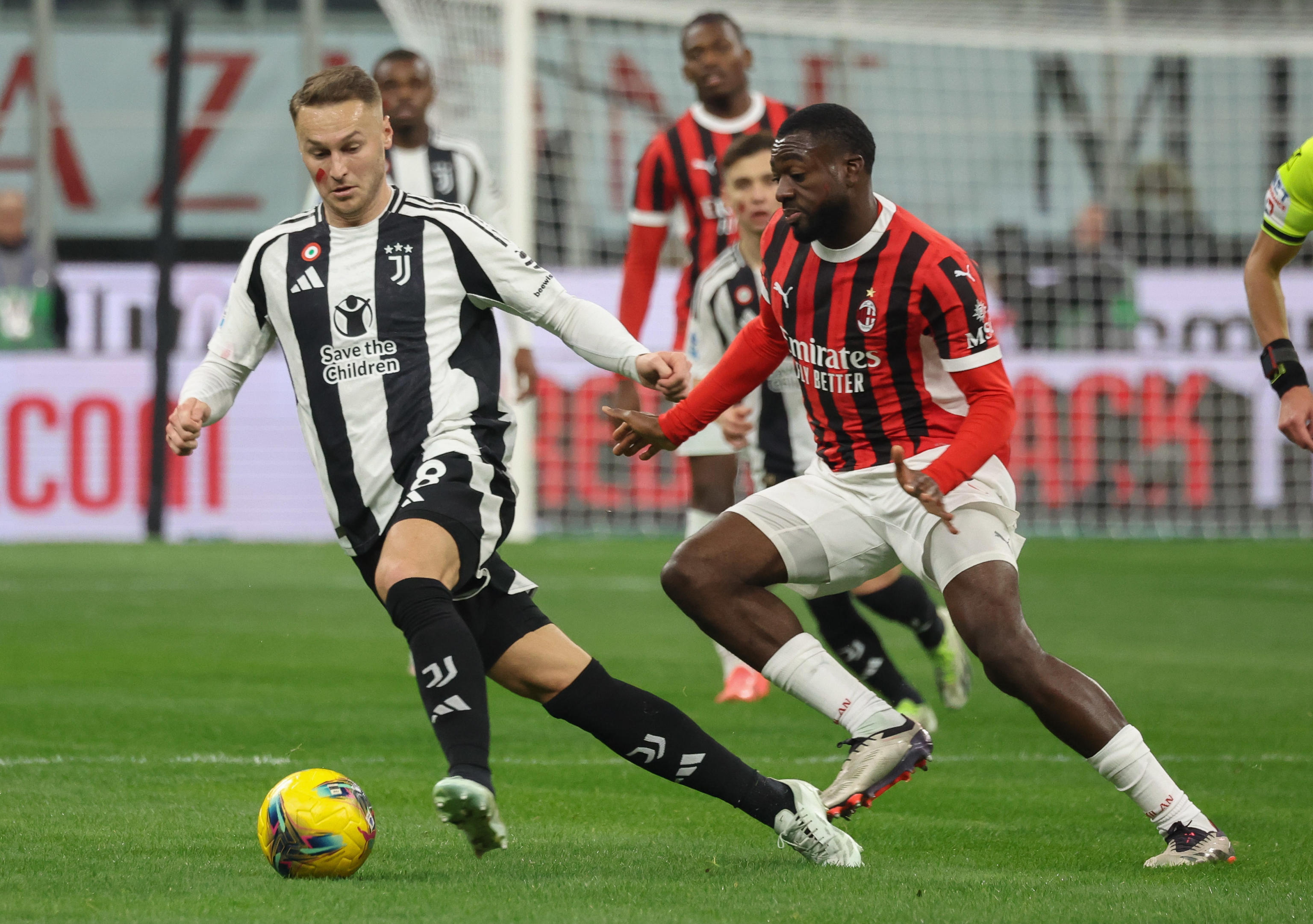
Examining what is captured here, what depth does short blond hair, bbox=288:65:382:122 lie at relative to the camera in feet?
14.0

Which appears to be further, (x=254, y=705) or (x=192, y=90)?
(x=192, y=90)

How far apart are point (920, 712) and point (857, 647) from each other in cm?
32

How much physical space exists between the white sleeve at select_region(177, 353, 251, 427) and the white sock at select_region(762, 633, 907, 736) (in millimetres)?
1465

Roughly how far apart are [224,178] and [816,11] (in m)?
8.98

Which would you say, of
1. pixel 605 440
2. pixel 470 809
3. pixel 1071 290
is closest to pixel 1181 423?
pixel 1071 290

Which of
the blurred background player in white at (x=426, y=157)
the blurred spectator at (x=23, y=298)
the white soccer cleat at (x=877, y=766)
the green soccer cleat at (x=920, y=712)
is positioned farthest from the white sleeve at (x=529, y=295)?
the blurred spectator at (x=23, y=298)

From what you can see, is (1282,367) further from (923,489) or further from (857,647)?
(857,647)

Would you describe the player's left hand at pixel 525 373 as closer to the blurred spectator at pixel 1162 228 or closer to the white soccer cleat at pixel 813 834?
the white soccer cleat at pixel 813 834

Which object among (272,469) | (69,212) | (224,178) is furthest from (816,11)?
(69,212)

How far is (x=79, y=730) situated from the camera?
20.1 feet

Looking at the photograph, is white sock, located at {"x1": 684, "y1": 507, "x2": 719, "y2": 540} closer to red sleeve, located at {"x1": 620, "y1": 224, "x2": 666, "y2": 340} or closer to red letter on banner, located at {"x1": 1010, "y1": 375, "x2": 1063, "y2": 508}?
red sleeve, located at {"x1": 620, "y1": 224, "x2": 666, "y2": 340}

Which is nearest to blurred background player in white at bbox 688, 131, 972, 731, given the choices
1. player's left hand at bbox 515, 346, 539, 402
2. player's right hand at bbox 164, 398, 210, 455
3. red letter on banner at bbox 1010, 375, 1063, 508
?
player's left hand at bbox 515, 346, 539, 402

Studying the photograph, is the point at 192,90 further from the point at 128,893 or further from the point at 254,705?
the point at 128,893

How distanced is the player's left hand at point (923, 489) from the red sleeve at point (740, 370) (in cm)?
68
